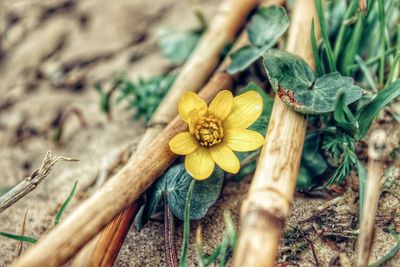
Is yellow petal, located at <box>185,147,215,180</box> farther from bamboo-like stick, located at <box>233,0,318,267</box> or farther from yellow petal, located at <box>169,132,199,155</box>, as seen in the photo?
bamboo-like stick, located at <box>233,0,318,267</box>

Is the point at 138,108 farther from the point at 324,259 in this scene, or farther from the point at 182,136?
the point at 324,259

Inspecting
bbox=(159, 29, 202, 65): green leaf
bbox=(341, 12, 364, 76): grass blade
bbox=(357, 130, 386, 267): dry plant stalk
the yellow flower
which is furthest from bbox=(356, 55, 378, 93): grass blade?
bbox=(159, 29, 202, 65): green leaf

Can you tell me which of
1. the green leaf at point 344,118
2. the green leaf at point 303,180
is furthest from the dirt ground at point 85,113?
the green leaf at point 344,118

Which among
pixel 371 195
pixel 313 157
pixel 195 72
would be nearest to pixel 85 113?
pixel 195 72

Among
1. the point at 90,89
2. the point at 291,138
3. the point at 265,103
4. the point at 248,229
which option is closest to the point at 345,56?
the point at 265,103

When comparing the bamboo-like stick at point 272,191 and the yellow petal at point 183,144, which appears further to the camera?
the yellow petal at point 183,144

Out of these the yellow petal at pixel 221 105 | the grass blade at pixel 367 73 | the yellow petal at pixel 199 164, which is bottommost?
the grass blade at pixel 367 73

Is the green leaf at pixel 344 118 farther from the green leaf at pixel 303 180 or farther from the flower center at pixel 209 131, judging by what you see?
the flower center at pixel 209 131

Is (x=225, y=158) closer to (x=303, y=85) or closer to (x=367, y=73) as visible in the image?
(x=303, y=85)
